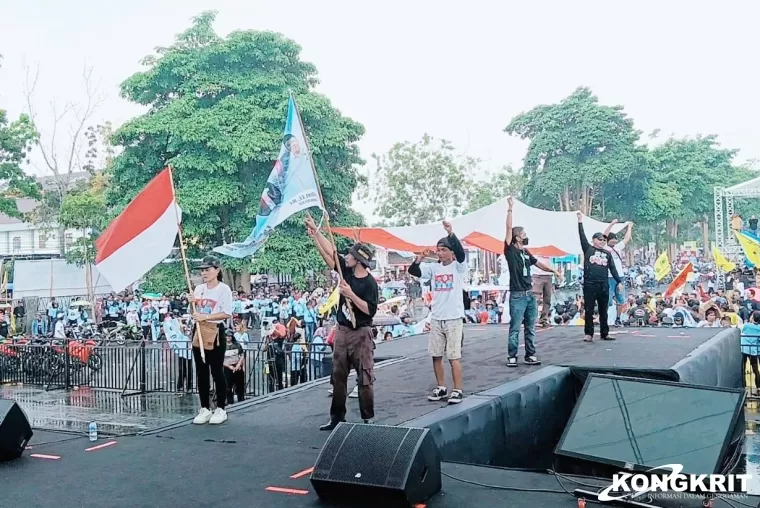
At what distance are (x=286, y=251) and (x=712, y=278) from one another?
2444 centimetres

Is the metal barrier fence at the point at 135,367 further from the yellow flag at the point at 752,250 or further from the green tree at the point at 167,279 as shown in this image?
the green tree at the point at 167,279

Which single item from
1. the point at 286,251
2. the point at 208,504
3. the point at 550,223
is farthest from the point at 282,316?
the point at 208,504

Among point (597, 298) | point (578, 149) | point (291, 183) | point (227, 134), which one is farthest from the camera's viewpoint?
point (578, 149)

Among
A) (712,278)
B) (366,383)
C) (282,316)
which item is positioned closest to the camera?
(366,383)

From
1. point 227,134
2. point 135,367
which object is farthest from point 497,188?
point 135,367

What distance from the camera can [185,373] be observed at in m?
13.6

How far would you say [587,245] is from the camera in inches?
401

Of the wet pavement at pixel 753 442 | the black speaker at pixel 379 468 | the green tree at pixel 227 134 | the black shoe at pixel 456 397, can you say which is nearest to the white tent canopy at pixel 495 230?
the wet pavement at pixel 753 442

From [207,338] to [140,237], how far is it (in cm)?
137

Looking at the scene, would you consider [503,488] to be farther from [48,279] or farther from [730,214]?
[730,214]

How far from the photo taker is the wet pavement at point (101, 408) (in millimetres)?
10680

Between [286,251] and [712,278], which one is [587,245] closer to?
[286,251]

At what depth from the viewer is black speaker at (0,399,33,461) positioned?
571cm

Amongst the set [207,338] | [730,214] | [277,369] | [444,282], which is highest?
[730,214]
